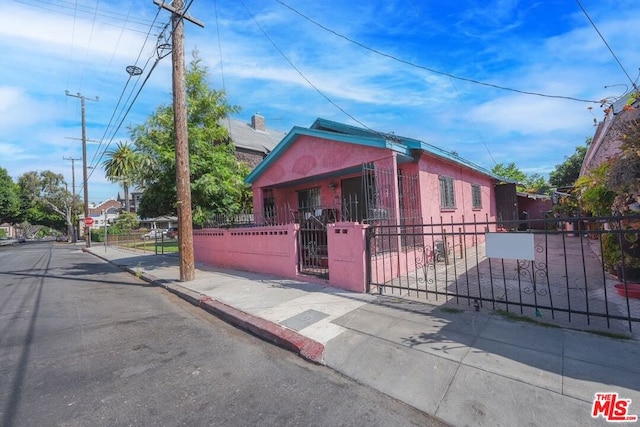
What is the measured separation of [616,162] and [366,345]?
4.48 meters

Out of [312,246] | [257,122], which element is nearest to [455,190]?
[312,246]

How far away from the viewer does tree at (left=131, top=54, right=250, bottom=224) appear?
10844 millimetres

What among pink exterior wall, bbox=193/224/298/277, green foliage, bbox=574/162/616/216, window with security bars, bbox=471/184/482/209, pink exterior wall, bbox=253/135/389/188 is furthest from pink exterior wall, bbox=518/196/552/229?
pink exterior wall, bbox=193/224/298/277

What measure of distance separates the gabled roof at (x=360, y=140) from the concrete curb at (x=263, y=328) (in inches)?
202

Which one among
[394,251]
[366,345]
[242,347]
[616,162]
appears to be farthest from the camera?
[394,251]

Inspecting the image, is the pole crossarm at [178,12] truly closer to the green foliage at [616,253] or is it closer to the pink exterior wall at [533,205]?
the green foliage at [616,253]

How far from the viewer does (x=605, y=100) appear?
5617mm

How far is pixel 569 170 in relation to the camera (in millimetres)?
29438

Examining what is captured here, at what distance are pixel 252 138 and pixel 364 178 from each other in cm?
1741

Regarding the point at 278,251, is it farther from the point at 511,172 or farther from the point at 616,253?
the point at 511,172

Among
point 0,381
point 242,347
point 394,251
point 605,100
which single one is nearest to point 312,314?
point 242,347

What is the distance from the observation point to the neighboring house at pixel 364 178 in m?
8.30

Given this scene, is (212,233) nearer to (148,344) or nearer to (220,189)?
(220,189)

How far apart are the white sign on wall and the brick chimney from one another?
80.9 ft
